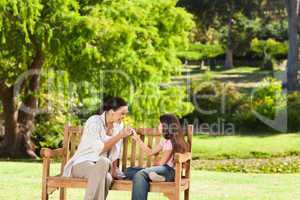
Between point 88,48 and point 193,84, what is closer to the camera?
point 88,48

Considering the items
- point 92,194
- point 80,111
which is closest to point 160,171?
point 92,194

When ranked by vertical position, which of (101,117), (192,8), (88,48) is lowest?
(101,117)

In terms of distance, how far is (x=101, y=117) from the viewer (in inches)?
310

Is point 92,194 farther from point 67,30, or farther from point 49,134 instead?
point 49,134

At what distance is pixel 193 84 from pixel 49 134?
9.69 m

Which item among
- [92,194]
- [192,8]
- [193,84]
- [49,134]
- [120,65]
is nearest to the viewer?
[92,194]

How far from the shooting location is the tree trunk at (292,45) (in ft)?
105

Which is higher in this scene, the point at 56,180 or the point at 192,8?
the point at 192,8

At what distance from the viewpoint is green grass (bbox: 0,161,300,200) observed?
9992 mm

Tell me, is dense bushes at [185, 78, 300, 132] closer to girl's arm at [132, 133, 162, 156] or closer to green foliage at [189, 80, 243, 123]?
green foliage at [189, 80, 243, 123]

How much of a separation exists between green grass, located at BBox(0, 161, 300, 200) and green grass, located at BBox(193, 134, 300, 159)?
716 cm

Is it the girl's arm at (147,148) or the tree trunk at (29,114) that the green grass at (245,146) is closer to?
the tree trunk at (29,114)

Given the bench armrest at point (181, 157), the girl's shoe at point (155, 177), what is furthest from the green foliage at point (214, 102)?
the girl's shoe at point (155, 177)

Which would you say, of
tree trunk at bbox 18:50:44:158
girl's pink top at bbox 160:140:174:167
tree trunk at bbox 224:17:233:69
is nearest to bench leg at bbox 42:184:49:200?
girl's pink top at bbox 160:140:174:167
